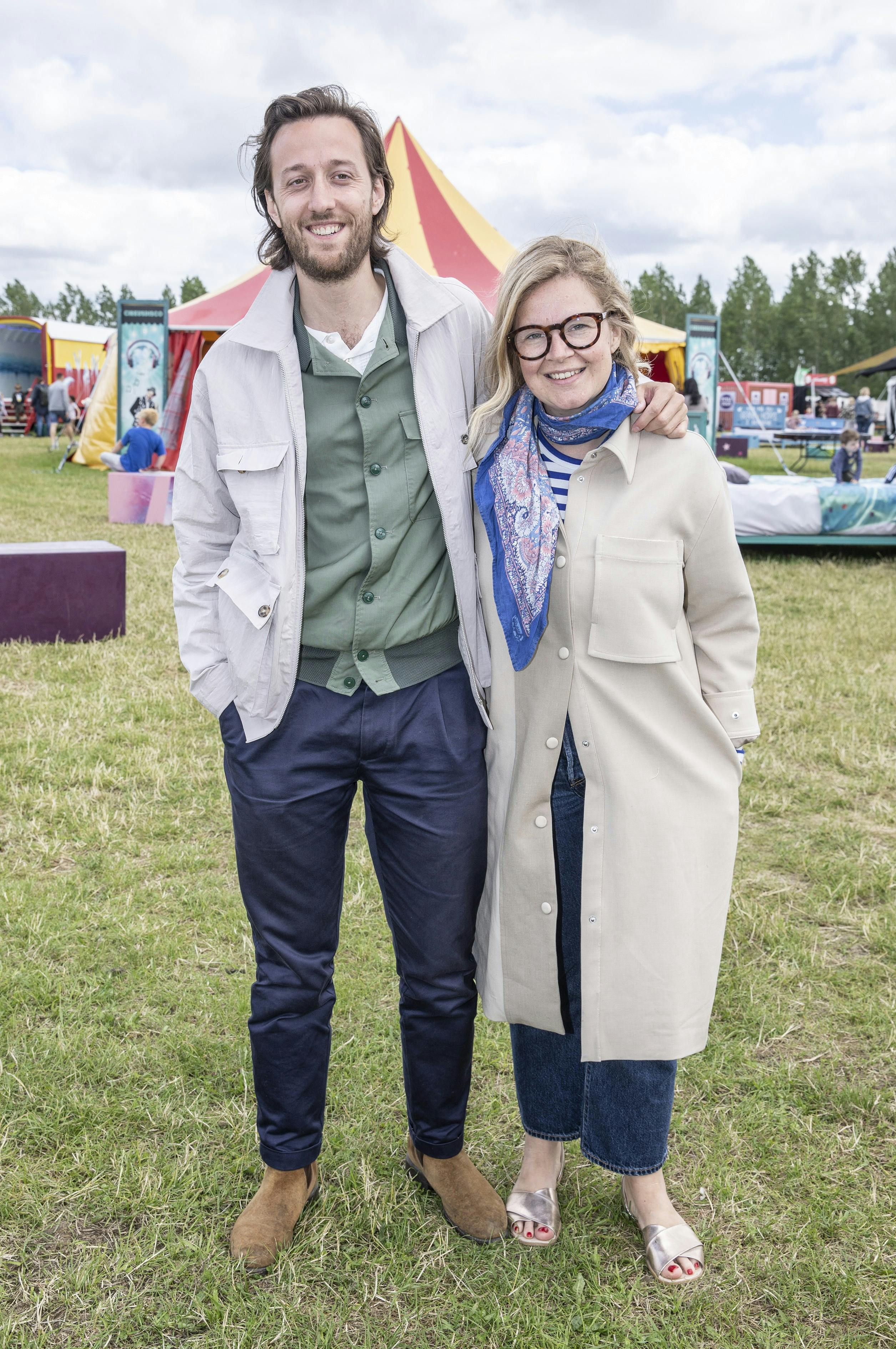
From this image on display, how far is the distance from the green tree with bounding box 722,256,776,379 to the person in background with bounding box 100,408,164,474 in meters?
58.2

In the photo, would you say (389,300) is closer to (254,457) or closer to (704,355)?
(254,457)

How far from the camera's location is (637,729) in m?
2.13

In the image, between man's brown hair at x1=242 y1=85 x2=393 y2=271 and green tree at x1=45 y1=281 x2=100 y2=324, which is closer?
man's brown hair at x1=242 y1=85 x2=393 y2=271

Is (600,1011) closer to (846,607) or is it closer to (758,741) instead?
(758,741)

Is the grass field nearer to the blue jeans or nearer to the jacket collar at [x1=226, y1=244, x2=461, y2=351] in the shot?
the blue jeans

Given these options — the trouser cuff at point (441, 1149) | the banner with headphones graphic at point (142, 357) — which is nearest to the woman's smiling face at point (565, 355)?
the trouser cuff at point (441, 1149)

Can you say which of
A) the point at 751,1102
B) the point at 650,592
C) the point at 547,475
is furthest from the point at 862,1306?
the point at 547,475

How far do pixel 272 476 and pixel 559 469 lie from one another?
A: 566 millimetres

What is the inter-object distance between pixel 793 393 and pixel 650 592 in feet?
129

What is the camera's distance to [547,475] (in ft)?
7.09

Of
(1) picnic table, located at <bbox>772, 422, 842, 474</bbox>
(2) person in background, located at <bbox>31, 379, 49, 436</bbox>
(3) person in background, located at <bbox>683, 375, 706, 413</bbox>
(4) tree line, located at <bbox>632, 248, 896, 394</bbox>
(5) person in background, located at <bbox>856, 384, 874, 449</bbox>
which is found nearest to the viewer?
(3) person in background, located at <bbox>683, 375, 706, 413</bbox>

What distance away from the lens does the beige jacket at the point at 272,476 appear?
214 centimetres

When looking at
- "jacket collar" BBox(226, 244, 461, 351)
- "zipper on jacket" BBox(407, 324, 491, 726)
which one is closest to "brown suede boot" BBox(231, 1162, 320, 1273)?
"zipper on jacket" BBox(407, 324, 491, 726)

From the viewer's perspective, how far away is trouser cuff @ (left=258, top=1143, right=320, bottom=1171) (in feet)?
7.93
